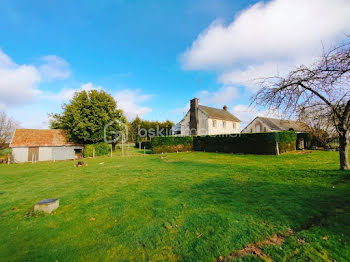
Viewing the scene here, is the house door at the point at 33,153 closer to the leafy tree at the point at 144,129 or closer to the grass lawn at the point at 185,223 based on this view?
the grass lawn at the point at 185,223

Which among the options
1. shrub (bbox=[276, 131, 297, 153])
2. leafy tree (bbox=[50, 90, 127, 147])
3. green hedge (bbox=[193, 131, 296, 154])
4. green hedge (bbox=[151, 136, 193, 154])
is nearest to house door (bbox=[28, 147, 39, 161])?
leafy tree (bbox=[50, 90, 127, 147])

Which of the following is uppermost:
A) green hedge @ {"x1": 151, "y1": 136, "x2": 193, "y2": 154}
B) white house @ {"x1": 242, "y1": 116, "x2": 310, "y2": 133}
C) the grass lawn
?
white house @ {"x1": 242, "y1": 116, "x2": 310, "y2": 133}

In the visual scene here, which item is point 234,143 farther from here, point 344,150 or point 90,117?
point 90,117

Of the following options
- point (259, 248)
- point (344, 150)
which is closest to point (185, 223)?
point (259, 248)

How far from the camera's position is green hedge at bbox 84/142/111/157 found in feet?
75.0

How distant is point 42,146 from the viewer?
21.4m

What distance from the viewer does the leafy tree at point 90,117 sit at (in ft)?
71.9

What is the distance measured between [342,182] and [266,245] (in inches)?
211

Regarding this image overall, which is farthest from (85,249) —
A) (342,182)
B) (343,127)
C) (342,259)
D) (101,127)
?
(101,127)

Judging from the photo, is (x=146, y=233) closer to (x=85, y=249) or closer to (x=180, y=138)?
(x=85, y=249)

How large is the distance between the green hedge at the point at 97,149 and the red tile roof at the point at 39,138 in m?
2.79

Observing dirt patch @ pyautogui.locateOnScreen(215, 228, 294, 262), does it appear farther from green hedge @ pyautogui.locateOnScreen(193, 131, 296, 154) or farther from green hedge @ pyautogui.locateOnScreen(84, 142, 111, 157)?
green hedge @ pyautogui.locateOnScreen(84, 142, 111, 157)

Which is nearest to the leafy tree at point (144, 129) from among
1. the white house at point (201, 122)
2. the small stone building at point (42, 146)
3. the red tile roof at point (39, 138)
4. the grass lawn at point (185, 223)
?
the white house at point (201, 122)

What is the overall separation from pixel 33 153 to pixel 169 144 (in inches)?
743
